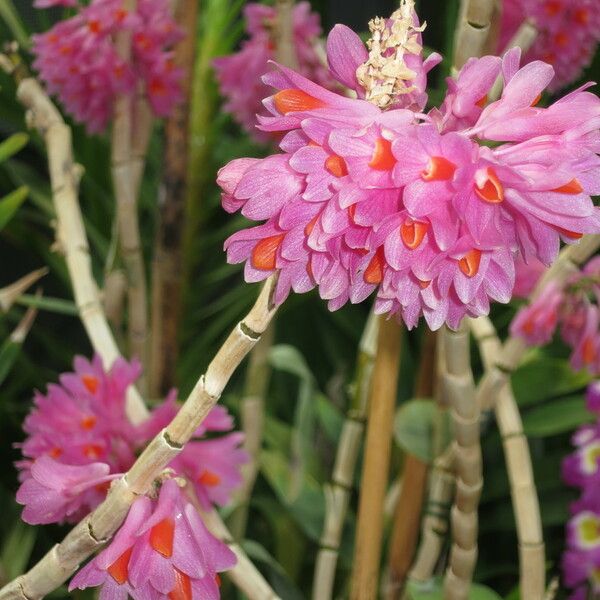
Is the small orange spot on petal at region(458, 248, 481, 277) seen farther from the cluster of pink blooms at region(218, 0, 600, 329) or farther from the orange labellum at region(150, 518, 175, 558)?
the orange labellum at region(150, 518, 175, 558)

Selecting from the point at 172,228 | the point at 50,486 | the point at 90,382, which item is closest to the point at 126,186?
the point at 172,228

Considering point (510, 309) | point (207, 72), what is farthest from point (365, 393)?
point (207, 72)

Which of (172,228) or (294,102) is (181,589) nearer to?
(294,102)

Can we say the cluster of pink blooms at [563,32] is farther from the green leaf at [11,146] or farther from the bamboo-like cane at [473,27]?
the green leaf at [11,146]

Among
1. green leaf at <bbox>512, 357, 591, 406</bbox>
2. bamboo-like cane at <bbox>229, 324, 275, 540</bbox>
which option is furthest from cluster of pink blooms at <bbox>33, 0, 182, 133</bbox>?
green leaf at <bbox>512, 357, 591, 406</bbox>

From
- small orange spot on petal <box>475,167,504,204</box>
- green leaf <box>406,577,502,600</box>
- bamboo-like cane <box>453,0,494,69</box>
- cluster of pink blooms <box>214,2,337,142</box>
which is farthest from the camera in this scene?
cluster of pink blooms <box>214,2,337,142</box>
